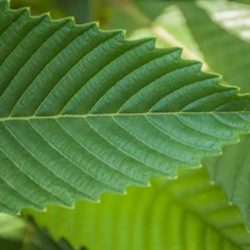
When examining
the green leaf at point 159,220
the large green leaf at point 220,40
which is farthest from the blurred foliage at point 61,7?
the green leaf at point 159,220

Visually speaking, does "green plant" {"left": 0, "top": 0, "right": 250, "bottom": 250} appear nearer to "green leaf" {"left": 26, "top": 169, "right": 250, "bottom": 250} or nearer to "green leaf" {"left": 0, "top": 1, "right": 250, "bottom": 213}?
"green leaf" {"left": 0, "top": 1, "right": 250, "bottom": 213}

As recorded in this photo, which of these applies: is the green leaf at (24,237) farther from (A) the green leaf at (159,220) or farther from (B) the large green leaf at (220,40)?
(B) the large green leaf at (220,40)

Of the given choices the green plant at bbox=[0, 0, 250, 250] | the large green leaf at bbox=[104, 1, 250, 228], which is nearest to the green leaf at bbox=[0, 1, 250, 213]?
the green plant at bbox=[0, 0, 250, 250]

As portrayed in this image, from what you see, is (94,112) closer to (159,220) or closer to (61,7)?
(159,220)

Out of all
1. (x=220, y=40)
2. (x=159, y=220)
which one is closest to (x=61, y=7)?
(x=220, y=40)

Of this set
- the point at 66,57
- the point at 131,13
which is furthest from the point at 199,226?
the point at 131,13
